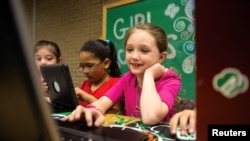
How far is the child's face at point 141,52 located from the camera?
0.74 meters

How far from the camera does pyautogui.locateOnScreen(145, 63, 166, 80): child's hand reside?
0.71 metres

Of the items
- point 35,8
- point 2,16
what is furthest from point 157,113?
point 35,8

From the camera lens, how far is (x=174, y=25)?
172cm

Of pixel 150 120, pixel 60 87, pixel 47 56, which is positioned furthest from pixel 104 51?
pixel 150 120

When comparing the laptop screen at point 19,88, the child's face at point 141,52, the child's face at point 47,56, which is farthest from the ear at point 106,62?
the laptop screen at point 19,88

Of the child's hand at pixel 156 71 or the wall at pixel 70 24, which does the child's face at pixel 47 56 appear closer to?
the child's hand at pixel 156 71

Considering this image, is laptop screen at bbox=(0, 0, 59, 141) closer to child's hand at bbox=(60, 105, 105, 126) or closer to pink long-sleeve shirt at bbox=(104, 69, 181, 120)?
child's hand at bbox=(60, 105, 105, 126)

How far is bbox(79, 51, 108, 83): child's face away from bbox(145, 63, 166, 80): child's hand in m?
0.36

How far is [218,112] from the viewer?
628mm

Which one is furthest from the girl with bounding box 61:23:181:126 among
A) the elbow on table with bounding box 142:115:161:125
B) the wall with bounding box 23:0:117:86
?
the wall with bounding box 23:0:117:86

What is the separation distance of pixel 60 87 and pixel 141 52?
0.81 ft

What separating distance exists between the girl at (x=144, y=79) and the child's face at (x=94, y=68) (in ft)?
0.78

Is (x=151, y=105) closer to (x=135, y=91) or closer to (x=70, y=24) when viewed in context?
(x=135, y=91)

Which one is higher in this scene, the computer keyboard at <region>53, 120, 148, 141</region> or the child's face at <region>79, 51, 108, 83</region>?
the child's face at <region>79, 51, 108, 83</region>
